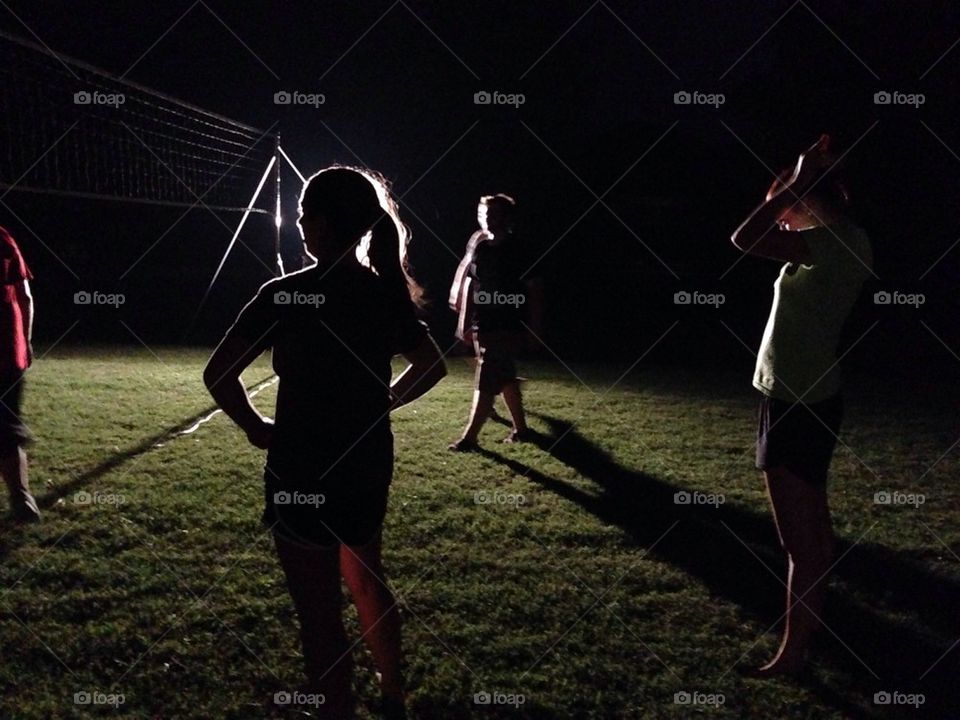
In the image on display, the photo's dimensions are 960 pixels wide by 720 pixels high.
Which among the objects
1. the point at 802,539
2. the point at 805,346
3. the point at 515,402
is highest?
the point at 805,346

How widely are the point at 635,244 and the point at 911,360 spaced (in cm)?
652

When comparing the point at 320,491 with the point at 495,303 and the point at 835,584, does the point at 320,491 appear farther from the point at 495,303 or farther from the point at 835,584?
the point at 495,303

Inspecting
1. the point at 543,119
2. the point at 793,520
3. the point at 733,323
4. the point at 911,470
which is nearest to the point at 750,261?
the point at 733,323

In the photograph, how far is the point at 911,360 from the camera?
12.2 m

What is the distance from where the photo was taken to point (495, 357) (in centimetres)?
592

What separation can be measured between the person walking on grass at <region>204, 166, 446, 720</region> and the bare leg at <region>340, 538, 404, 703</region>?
0.11 m

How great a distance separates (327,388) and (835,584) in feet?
10.1

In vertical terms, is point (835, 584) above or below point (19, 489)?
below

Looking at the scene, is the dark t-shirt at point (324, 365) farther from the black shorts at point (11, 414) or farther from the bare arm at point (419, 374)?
the black shorts at point (11, 414)

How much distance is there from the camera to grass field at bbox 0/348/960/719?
114 inches

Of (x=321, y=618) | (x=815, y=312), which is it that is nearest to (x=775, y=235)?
(x=815, y=312)

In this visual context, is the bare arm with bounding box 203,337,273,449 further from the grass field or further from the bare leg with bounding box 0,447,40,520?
the bare leg with bounding box 0,447,40,520

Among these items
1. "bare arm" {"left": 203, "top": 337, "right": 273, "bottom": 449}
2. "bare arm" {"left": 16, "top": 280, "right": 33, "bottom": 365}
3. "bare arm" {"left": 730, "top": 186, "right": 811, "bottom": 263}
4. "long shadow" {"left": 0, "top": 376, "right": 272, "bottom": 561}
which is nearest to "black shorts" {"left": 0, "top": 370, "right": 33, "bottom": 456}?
"bare arm" {"left": 16, "top": 280, "right": 33, "bottom": 365}

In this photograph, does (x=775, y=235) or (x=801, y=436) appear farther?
(x=801, y=436)
